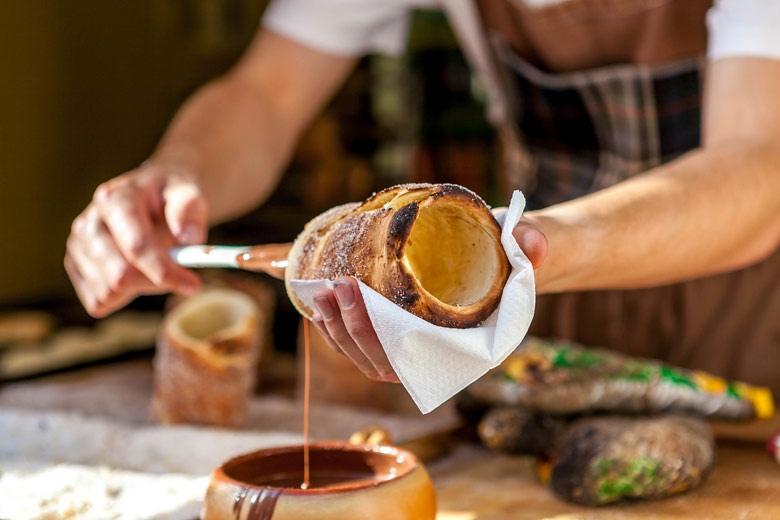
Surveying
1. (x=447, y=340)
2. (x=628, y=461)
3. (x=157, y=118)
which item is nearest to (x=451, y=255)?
(x=447, y=340)

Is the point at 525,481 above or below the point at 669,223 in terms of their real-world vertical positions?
below

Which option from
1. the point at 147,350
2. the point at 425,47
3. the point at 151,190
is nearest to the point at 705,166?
the point at 151,190

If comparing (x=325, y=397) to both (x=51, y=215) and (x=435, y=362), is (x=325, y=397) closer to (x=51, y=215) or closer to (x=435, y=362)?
(x=435, y=362)

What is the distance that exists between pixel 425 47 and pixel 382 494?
3245mm

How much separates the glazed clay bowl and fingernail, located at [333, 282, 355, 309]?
0.19 metres

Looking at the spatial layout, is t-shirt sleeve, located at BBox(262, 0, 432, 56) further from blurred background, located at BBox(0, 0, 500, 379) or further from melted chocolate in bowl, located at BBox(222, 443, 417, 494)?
blurred background, located at BBox(0, 0, 500, 379)

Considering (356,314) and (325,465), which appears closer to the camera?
(356,314)

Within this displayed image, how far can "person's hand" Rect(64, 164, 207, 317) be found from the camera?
4.06 ft

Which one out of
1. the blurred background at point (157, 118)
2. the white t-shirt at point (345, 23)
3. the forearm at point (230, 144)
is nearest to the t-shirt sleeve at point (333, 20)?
the white t-shirt at point (345, 23)

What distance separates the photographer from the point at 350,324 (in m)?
0.77

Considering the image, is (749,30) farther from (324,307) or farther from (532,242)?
(324,307)

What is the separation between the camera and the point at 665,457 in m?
1.04

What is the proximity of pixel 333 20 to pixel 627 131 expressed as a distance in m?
0.66

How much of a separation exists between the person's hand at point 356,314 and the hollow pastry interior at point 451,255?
0.04 m
